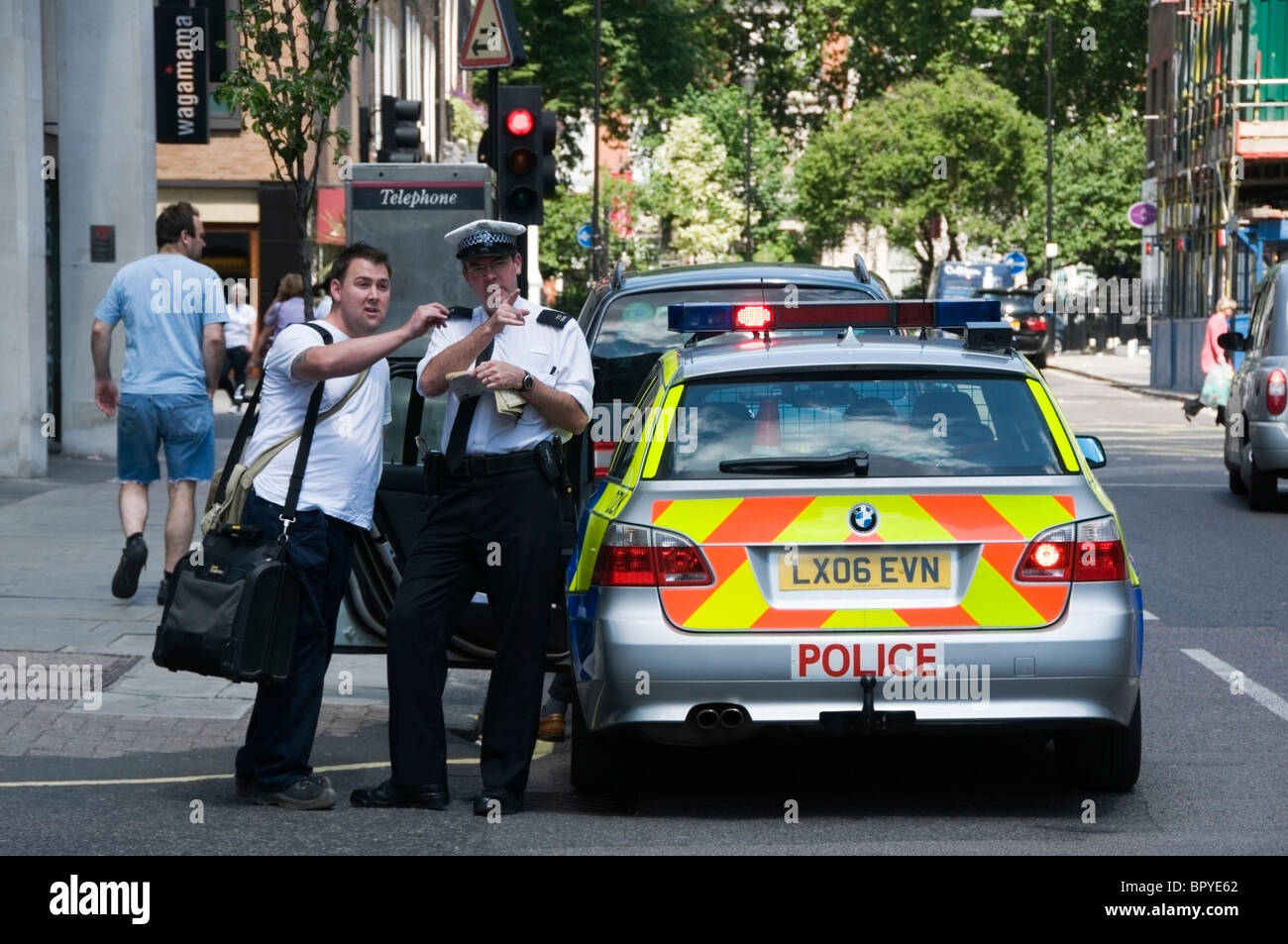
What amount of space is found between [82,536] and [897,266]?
9083 centimetres

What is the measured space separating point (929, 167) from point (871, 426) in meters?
67.3

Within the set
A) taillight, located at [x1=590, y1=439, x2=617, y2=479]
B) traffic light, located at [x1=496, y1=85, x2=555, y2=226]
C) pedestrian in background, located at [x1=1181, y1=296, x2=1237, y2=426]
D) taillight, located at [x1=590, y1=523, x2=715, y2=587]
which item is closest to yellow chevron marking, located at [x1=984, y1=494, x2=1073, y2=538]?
taillight, located at [x1=590, y1=523, x2=715, y2=587]

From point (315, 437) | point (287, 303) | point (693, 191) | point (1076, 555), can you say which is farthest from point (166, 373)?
point (693, 191)

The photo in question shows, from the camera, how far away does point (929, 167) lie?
73188 mm

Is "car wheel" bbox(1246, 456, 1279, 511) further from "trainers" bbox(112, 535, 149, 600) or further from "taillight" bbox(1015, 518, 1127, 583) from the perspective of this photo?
"taillight" bbox(1015, 518, 1127, 583)

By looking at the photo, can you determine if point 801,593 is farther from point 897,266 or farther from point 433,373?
point 897,266

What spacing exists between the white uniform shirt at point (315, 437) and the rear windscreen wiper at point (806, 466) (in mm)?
1198

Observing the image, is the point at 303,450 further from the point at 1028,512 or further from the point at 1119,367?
the point at 1119,367

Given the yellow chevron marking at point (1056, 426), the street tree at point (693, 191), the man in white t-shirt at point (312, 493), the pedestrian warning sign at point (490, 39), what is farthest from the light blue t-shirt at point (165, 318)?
the street tree at point (693, 191)

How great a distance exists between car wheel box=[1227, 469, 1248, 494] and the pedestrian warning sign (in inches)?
274

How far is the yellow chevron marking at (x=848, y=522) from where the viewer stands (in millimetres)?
6840

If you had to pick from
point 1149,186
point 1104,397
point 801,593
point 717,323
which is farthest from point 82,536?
point 1149,186

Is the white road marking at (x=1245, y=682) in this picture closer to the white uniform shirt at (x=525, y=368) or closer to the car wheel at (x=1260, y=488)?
the white uniform shirt at (x=525, y=368)

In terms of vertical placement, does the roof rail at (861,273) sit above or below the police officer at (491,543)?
above
